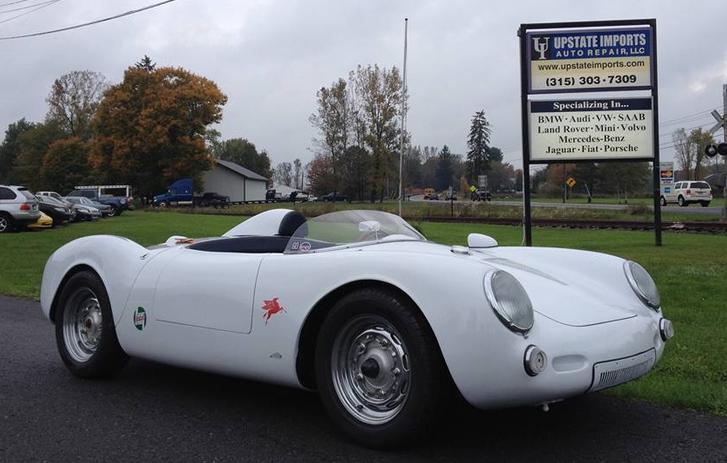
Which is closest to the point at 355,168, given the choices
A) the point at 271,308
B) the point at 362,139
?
the point at 362,139

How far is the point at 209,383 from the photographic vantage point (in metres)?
4.37

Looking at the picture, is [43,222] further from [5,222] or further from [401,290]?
[401,290]

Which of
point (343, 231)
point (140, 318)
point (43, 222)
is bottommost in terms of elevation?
point (140, 318)

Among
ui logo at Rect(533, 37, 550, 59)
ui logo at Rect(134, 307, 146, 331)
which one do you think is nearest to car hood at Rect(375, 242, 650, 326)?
ui logo at Rect(134, 307, 146, 331)

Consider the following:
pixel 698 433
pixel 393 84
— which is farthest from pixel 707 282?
pixel 393 84

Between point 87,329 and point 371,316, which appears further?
point 87,329

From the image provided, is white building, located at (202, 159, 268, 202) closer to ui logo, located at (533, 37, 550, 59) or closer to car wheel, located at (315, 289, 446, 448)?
ui logo, located at (533, 37, 550, 59)

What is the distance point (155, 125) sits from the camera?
54.9 m

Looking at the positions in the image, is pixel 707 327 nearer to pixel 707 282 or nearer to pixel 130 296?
pixel 707 282

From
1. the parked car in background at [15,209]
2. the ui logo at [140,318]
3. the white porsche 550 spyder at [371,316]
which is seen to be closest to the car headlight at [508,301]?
the white porsche 550 spyder at [371,316]

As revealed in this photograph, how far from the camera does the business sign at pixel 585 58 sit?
13125 mm

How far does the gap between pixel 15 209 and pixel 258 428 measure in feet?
70.3

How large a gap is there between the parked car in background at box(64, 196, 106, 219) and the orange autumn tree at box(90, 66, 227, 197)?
17.4m

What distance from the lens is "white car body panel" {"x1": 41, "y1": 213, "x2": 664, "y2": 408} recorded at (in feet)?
9.17
